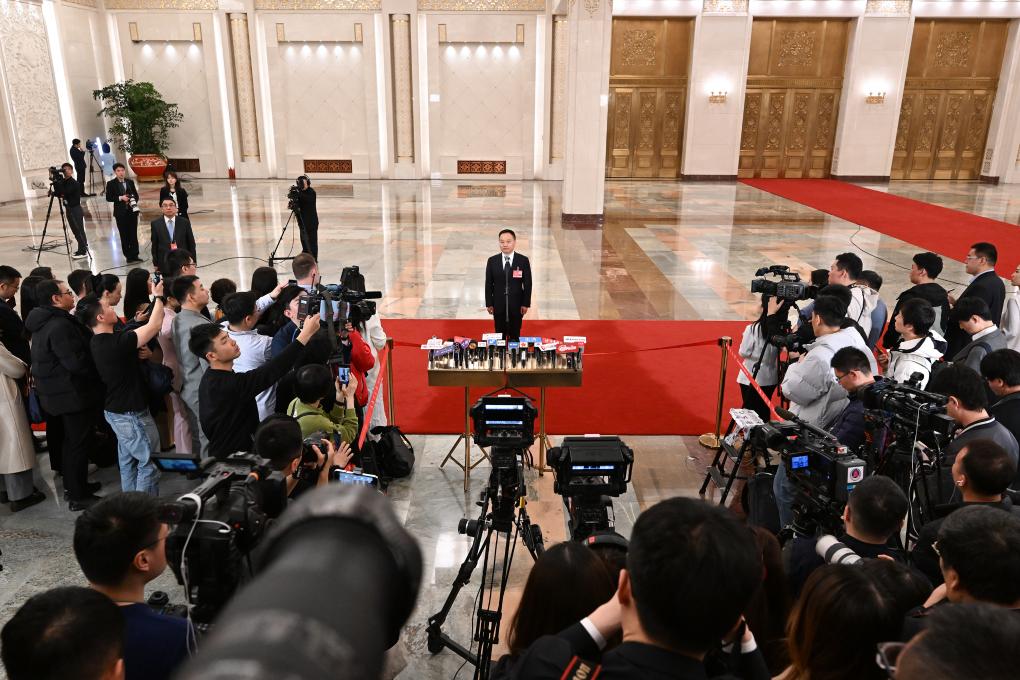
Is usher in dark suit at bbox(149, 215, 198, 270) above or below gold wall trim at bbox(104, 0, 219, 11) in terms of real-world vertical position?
below

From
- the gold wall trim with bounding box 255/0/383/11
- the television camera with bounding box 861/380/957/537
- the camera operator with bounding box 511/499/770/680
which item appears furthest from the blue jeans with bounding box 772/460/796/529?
the gold wall trim with bounding box 255/0/383/11

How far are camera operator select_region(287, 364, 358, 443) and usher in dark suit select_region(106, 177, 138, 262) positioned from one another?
888 centimetres

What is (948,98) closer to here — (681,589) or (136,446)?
A: (136,446)

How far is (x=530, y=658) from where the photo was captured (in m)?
1.51

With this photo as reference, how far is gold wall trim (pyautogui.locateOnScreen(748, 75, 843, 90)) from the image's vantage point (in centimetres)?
2253

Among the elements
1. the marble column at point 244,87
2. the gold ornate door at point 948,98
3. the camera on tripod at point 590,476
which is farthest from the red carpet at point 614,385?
the gold ornate door at point 948,98

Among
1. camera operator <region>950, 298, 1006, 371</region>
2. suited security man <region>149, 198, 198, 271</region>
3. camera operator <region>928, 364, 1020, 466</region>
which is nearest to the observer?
camera operator <region>928, 364, 1020, 466</region>

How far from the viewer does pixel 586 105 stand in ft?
45.8

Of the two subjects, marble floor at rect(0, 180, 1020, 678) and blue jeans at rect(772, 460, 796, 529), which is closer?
blue jeans at rect(772, 460, 796, 529)


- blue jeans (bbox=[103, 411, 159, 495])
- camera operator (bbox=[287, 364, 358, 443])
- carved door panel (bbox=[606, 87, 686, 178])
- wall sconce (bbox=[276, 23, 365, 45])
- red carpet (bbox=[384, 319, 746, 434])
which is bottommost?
red carpet (bbox=[384, 319, 746, 434])

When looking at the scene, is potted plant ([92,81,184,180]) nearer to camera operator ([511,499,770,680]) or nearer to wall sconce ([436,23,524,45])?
wall sconce ([436,23,524,45])

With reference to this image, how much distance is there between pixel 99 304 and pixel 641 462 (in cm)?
375

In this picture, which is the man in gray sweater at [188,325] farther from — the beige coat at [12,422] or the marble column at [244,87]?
the marble column at [244,87]

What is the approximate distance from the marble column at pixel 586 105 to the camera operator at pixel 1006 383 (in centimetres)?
1120
